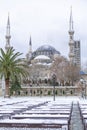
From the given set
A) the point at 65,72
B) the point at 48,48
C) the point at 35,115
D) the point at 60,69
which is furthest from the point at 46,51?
the point at 35,115

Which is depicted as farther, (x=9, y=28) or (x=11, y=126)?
(x=9, y=28)

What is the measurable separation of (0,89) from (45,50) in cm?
7079

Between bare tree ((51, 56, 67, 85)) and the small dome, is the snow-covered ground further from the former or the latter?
the small dome

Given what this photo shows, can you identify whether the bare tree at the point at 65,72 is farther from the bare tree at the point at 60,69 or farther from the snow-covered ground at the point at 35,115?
the snow-covered ground at the point at 35,115

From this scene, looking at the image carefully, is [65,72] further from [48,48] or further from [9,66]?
[48,48]

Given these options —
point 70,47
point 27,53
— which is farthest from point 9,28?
point 27,53

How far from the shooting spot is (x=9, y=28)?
10400 cm

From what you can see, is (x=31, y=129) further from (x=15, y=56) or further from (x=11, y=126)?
(x=15, y=56)

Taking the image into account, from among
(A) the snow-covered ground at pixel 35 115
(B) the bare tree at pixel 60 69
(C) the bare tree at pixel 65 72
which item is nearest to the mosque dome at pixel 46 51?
(B) the bare tree at pixel 60 69

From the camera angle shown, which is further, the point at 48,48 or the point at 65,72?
the point at 48,48

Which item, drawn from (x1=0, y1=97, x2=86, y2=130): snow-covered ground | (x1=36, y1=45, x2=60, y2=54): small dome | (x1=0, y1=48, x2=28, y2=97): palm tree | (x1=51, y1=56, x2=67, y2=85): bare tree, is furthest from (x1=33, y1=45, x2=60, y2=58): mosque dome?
(x1=0, y1=97, x2=86, y2=130): snow-covered ground

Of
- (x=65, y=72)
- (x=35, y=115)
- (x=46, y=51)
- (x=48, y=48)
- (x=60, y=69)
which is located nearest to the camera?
(x=35, y=115)

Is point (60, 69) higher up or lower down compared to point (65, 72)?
higher up

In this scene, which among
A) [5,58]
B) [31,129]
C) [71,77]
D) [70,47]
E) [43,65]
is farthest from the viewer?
[43,65]
